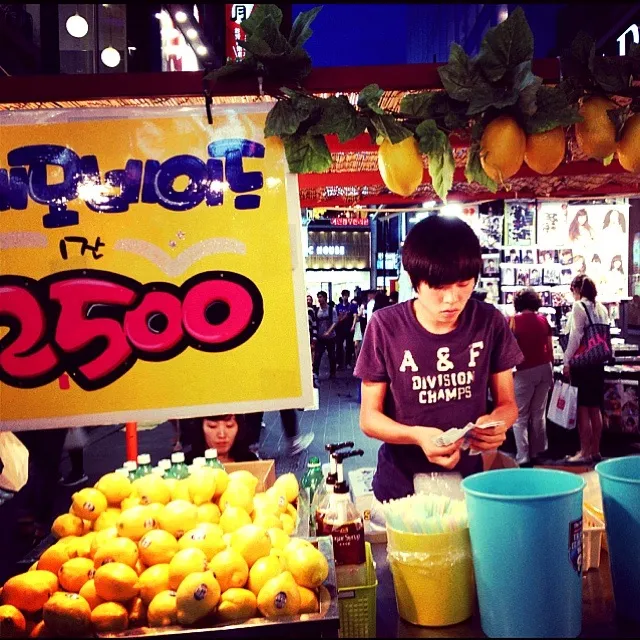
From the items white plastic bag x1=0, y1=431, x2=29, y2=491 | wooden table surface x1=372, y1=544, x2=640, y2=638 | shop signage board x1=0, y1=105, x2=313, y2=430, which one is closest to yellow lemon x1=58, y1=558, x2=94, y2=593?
shop signage board x1=0, y1=105, x2=313, y2=430

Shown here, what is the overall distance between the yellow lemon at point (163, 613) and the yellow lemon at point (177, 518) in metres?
0.28

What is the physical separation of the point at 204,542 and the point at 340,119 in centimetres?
134

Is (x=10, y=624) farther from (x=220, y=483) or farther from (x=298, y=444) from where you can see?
(x=298, y=444)

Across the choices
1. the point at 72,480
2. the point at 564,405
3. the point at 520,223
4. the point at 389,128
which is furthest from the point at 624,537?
A: the point at 520,223

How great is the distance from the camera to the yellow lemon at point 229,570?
1665 millimetres

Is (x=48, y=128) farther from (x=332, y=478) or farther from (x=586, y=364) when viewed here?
(x=586, y=364)

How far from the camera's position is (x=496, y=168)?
80.1 inches

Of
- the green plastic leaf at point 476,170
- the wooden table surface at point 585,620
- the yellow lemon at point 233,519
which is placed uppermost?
the green plastic leaf at point 476,170

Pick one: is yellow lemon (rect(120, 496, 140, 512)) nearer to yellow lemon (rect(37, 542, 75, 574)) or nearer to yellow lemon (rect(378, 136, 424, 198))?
yellow lemon (rect(37, 542, 75, 574))

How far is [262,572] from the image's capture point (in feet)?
5.54

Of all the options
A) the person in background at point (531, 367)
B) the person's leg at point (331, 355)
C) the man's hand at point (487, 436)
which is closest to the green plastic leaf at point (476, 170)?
the man's hand at point (487, 436)

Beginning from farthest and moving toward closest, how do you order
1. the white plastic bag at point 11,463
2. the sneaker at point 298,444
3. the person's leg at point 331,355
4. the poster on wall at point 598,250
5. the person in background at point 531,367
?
the person's leg at point 331,355
the poster on wall at point 598,250
the sneaker at point 298,444
the person in background at point 531,367
the white plastic bag at point 11,463

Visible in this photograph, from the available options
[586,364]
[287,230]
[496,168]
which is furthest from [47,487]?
[586,364]

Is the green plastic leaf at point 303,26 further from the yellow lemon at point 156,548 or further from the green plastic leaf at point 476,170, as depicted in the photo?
the yellow lemon at point 156,548
